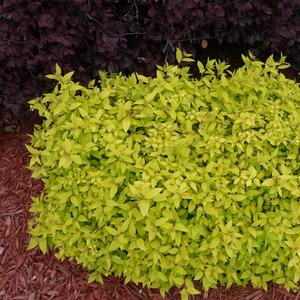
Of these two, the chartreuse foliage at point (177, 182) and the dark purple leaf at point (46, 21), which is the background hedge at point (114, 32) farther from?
the chartreuse foliage at point (177, 182)

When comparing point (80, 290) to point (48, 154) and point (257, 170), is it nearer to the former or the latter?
point (48, 154)

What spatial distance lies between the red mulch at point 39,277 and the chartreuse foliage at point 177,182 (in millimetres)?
266

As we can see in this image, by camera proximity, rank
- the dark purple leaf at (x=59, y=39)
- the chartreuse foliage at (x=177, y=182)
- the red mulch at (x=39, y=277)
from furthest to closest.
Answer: the dark purple leaf at (x=59, y=39) → the red mulch at (x=39, y=277) → the chartreuse foliage at (x=177, y=182)

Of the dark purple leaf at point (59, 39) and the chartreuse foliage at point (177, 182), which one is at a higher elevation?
the dark purple leaf at point (59, 39)

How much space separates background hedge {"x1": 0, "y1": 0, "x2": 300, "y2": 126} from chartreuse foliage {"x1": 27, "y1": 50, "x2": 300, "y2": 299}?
64cm

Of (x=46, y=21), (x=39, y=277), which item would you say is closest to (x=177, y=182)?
(x=39, y=277)

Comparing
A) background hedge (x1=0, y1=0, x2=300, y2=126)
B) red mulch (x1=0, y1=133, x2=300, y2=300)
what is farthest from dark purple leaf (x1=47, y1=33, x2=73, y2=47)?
red mulch (x1=0, y1=133, x2=300, y2=300)

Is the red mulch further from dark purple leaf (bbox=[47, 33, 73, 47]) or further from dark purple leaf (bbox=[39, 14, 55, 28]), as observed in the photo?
dark purple leaf (bbox=[39, 14, 55, 28])

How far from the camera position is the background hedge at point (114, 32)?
3426 millimetres

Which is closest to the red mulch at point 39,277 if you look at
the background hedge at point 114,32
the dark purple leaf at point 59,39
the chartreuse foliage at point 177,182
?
the chartreuse foliage at point 177,182

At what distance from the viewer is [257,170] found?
2.83 m

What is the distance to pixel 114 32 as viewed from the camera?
357 centimetres

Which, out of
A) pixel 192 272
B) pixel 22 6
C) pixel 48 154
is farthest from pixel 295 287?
pixel 22 6

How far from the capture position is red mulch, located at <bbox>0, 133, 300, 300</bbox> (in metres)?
3.27
